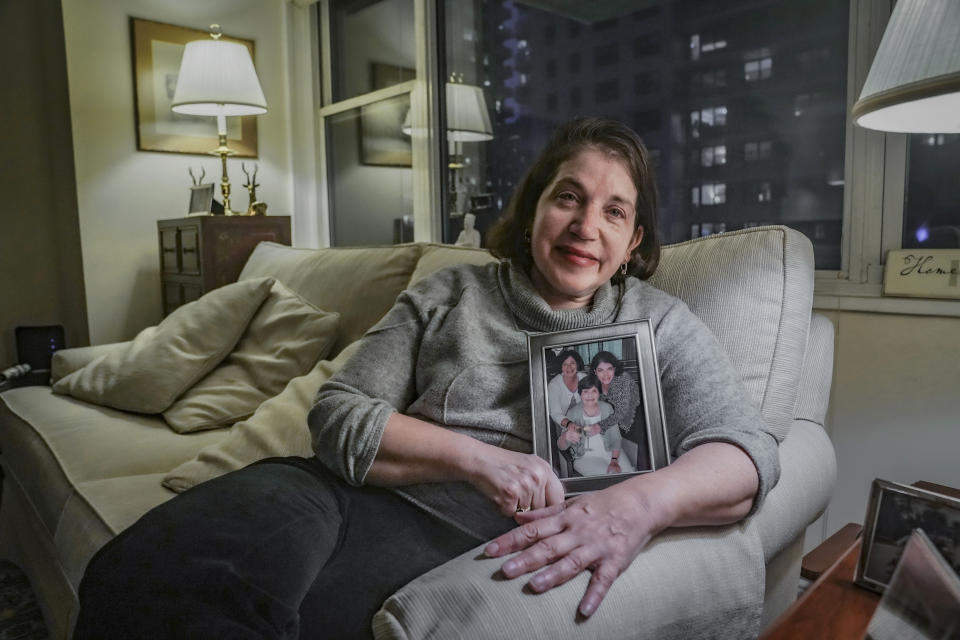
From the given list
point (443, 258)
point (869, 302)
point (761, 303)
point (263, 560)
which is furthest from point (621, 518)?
point (443, 258)

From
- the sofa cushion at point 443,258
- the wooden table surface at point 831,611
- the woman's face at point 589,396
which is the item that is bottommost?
the wooden table surface at point 831,611

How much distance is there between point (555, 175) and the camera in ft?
3.94

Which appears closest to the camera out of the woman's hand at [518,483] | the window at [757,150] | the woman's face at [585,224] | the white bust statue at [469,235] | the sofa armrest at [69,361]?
the woman's hand at [518,483]

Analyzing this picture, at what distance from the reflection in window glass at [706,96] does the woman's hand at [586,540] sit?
1.12 m

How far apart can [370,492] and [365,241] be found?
230 cm

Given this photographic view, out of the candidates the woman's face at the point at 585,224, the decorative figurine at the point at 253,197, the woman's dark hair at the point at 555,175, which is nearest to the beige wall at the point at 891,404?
the woman's dark hair at the point at 555,175

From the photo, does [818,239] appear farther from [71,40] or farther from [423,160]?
[71,40]

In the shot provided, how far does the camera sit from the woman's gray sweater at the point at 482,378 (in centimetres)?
98

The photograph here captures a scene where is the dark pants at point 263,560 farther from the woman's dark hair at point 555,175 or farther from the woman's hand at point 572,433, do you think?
the woman's dark hair at point 555,175

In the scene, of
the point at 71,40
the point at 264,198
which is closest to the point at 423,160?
the point at 264,198

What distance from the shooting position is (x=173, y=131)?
10.6 ft

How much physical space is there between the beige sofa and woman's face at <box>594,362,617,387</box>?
9.3 inches

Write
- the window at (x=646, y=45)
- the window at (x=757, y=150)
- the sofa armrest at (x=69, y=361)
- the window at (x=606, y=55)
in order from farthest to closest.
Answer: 1. the sofa armrest at (x=69, y=361)
2. the window at (x=606, y=55)
3. the window at (x=646, y=45)
4. the window at (x=757, y=150)

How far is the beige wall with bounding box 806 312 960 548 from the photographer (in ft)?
4.51
